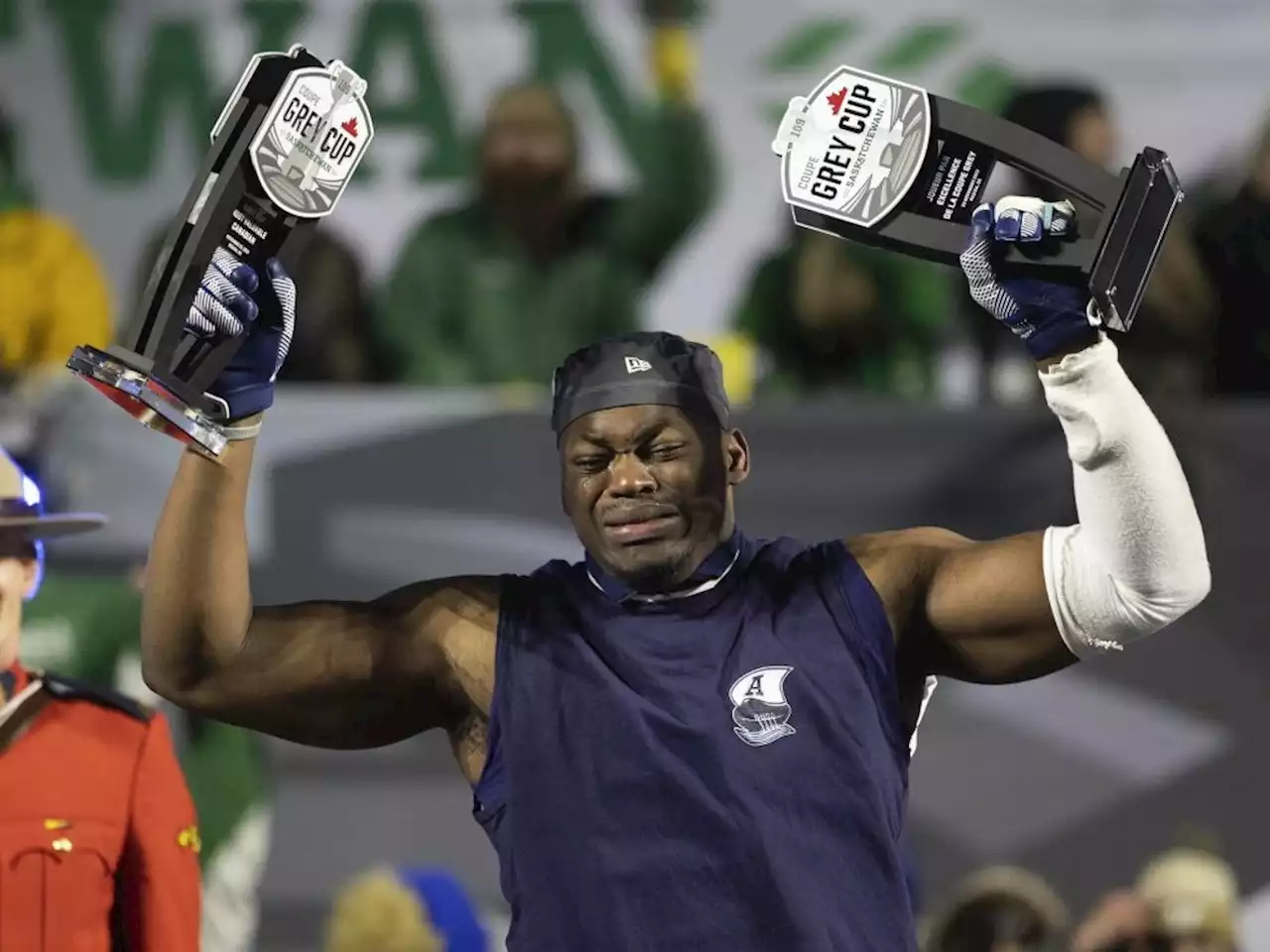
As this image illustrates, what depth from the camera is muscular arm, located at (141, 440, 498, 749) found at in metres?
2.38

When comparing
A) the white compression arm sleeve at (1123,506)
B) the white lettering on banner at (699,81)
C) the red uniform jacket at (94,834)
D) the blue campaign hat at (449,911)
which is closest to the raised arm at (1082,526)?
the white compression arm sleeve at (1123,506)

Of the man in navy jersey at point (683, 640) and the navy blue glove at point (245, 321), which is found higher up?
the navy blue glove at point (245, 321)

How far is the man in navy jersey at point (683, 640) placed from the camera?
2.30 metres

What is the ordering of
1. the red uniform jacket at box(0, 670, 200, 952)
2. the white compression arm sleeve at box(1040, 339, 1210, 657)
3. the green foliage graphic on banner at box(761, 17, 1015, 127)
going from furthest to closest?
1. the green foliage graphic on banner at box(761, 17, 1015, 127)
2. the red uniform jacket at box(0, 670, 200, 952)
3. the white compression arm sleeve at box(1040, 339, 1210, 657)

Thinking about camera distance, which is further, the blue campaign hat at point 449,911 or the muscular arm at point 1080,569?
the blue campaign hat at point 449,911

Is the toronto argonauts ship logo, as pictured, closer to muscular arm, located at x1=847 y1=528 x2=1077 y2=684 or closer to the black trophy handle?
muscular arm, located at x1=847 y1=528 x2=1077 y2=684

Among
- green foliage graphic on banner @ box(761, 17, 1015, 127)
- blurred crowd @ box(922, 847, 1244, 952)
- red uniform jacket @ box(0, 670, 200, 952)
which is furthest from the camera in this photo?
green foliage graphic on banner @ box(761, 17, 1015, 127)

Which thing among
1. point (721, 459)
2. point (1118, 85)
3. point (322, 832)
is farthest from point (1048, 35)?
point (721, 459)

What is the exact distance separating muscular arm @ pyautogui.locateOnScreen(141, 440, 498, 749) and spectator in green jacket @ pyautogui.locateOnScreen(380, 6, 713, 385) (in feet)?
7.39

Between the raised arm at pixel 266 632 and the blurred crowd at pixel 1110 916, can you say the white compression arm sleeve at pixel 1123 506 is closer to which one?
the raised arm at pixel 266 632

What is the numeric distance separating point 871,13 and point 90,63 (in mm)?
2071

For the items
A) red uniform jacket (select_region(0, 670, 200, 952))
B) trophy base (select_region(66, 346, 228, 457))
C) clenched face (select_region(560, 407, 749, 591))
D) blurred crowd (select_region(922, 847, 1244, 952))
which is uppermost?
trophy base (select_region(66, 346, 228, 457))

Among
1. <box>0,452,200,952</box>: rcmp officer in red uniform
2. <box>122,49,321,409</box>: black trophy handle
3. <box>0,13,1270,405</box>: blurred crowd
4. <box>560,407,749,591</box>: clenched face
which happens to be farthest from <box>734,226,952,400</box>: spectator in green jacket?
<box>122,49,321,409</box>: black trophy handle

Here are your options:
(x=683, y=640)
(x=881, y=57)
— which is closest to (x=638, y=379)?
(x=683, y=640)
